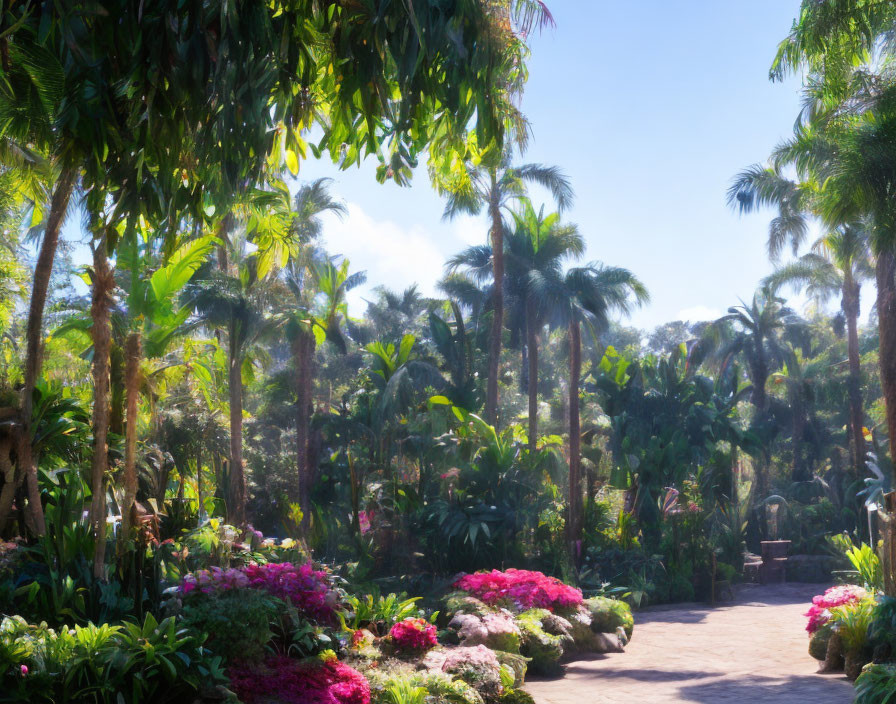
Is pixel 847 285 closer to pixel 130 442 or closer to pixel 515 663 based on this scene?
pixel 515 663

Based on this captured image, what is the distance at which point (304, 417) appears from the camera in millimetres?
25047

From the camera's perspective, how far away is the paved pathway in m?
9.35

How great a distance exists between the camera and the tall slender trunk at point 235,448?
19984 mm

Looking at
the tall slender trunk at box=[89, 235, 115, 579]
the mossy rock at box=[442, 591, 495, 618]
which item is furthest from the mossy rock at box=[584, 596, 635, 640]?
the tall slender trunk at box=[89, 235, 115, 579]

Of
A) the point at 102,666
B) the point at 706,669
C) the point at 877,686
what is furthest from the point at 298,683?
the point at 706,669

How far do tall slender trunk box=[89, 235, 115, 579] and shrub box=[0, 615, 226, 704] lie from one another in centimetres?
237

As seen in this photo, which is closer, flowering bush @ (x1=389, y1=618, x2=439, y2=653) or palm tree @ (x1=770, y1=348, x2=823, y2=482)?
flowering bush @ (x1=389, y1=618, x2=439, y2=653)

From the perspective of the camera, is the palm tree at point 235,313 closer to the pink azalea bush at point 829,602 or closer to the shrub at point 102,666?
the pink azalea bush at point 829,602

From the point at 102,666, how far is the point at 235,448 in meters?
A: 15.0

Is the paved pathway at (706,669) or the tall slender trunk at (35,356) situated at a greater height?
the tall slender trunk at (35,356)

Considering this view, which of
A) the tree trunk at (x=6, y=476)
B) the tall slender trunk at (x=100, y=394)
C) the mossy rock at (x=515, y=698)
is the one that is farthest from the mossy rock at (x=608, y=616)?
the tree trunk at (x=6, y=476)

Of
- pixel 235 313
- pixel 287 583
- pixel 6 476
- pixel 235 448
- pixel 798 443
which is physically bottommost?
pixel 287 583

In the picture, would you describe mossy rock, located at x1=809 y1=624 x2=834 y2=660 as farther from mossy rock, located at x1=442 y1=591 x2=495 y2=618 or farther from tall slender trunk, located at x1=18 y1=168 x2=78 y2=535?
tall slender trunk, located at x1=18 y1=168 x2=78 y2=535

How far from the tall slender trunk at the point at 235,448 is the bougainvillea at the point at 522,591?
274 inches
